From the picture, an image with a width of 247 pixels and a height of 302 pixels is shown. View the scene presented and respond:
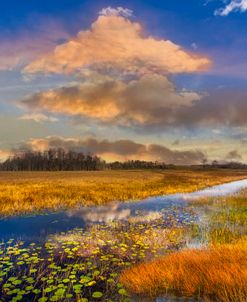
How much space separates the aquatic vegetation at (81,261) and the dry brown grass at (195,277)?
54 centimetres

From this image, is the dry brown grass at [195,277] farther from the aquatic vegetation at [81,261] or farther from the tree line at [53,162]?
the tree line at [53,162]

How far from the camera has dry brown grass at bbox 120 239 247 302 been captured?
7023 mm

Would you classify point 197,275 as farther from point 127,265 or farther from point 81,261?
point 81,261

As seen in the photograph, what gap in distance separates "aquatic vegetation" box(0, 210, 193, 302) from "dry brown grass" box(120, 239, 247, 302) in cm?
54

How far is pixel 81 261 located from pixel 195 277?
3.61 meters

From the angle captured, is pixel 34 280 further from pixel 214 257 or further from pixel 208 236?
pixel 208 236

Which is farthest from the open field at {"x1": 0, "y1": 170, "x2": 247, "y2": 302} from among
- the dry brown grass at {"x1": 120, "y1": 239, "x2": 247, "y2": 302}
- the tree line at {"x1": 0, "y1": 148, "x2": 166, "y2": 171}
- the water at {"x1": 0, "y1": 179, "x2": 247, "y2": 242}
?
the tree line at {"x1": 0, "y1": 148, "x2": 166, "y2": 171}

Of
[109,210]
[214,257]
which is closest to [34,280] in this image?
[214,257]

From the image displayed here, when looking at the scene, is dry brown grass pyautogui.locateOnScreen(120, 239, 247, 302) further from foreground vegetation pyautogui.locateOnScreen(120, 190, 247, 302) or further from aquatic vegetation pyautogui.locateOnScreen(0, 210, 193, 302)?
aquatic vegetation pyautogui.locateOnScreen(0, 210, 193, 302)

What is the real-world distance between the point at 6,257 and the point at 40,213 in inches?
429

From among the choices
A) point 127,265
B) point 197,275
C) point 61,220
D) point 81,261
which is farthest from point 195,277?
point 61,220

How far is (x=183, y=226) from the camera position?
1561cm

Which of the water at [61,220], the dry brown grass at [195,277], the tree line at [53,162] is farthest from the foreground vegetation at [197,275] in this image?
the tree line at [53,162]

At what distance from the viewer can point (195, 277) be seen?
7.75 meters
